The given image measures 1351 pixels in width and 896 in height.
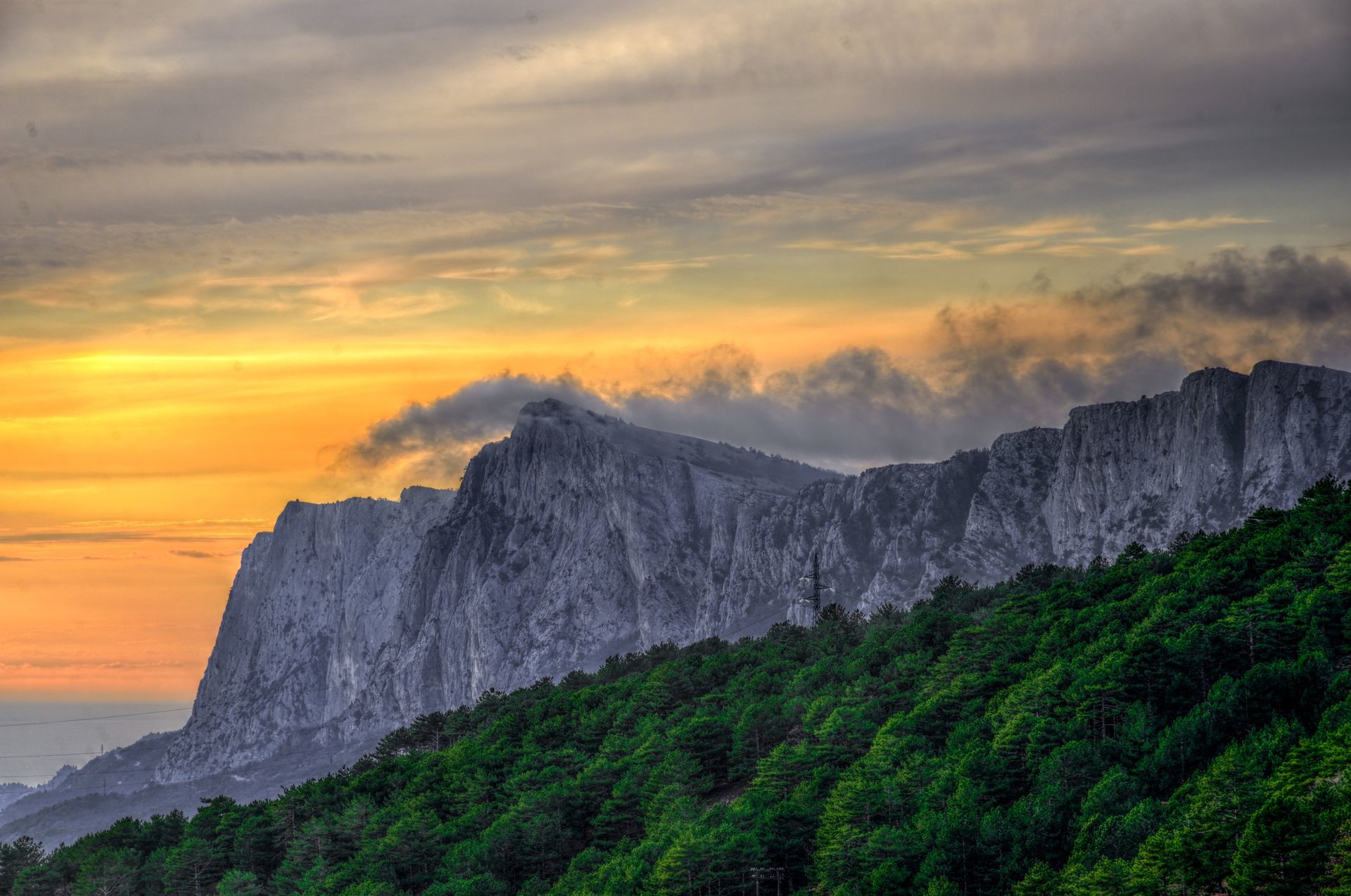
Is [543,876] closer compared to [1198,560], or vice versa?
[543,876]

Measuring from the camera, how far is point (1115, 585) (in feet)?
549

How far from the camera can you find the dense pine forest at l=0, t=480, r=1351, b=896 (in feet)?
326

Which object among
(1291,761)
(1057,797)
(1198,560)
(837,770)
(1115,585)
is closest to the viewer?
(1291,761)

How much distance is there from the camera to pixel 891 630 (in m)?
187

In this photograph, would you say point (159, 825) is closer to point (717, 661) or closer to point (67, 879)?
point (67, 879)

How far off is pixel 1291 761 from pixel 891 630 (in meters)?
91.3

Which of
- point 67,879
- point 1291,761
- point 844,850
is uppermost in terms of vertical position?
point 1291,761

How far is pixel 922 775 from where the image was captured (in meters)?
124

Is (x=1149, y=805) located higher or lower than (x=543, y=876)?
higher

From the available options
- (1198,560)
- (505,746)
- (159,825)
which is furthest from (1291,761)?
(159,825)

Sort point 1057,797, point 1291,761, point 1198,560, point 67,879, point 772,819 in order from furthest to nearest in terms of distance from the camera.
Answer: point 67,879
point 1198,560
point 772,819
point 1057,797
point 1291,761

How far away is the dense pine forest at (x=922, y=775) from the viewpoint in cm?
9931

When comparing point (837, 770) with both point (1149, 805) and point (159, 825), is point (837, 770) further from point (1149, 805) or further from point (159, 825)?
point (159, 825)

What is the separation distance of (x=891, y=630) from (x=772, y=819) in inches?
2588
